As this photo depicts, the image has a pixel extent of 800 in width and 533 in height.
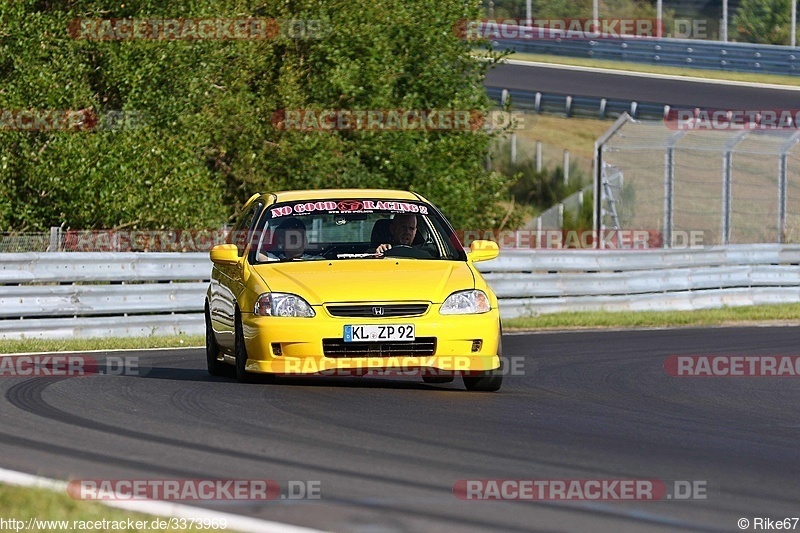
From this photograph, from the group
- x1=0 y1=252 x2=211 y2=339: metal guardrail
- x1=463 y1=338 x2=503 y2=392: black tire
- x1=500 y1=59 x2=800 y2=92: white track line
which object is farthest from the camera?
x1=500 y1=59 x2=800 y2=92: white track line

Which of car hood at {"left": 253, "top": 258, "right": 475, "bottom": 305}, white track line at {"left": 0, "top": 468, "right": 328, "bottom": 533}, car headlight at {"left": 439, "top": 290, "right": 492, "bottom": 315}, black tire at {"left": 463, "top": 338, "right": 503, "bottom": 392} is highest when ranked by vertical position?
white track line at {"left": 0, "top": 468, "right": 328, "bottom": 533}

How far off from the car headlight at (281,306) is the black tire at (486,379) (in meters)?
1.27

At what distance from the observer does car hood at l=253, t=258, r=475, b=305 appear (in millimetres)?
9805

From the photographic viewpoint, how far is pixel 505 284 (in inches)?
779

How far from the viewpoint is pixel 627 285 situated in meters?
21.1

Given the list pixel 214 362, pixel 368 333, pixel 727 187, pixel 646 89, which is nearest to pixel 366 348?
pixel 368 333

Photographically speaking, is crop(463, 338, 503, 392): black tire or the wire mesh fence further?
the wire mesh fence

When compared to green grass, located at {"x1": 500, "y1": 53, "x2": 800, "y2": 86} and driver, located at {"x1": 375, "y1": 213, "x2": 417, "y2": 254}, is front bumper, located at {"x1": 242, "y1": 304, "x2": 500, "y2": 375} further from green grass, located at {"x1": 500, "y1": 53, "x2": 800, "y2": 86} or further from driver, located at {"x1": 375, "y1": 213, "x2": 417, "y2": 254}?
green grass, located at {"x1": 500, "y1": 53, "x2": 800, "y2": 86}

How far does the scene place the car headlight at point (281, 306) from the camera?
983 centimetres

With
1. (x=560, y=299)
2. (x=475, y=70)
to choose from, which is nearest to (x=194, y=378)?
(x=560, y=299)

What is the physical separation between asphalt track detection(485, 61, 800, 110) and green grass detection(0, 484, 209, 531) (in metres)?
33.6

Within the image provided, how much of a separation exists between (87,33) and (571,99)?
19.8 metres

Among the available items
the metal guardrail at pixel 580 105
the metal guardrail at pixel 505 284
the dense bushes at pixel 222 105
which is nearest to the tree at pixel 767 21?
the metal guardrail at pixel 580 105

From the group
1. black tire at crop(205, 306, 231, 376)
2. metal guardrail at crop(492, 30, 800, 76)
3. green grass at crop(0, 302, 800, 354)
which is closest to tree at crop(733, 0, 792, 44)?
metal guardrail at crop(492, 30, 800, 76)
